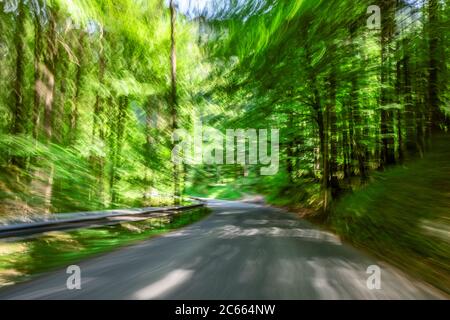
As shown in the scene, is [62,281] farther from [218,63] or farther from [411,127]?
[411,127]

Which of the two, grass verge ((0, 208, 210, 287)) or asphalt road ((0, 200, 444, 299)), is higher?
asphalt road ((0, 200, 444, 299))

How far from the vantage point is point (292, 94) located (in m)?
11.8

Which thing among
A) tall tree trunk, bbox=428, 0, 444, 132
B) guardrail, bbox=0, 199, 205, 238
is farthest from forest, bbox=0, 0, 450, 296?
guardrail, bbox=0, 199, 205, 238

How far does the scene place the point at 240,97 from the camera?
480 inches

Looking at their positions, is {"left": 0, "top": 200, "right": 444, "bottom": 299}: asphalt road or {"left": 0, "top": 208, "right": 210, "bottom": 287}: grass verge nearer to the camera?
{"left": 0, "top": 200, "right": 444, "bottom": 299}: asphalt road

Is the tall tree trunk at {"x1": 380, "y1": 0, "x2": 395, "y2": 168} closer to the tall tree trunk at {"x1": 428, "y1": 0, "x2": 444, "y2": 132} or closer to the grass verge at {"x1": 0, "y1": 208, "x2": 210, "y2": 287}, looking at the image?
the tall tree trunk at {"x1": 428, "y1": 0, "x2": 444, "y2": 132}

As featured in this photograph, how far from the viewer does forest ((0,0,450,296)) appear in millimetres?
6852

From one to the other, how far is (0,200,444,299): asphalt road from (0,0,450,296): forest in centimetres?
104

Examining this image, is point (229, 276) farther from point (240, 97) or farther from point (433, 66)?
point (240, 97)

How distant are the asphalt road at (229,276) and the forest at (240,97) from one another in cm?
104

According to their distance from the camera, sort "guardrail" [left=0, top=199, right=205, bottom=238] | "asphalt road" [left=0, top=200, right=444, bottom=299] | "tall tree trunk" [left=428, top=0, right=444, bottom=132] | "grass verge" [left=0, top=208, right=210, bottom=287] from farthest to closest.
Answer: "tall tree trunk" [left=428, top=0, right=444, bottom=132], "guardrail" [left=0, top=199, right=205, bottom=238], "grass verge" [left=0, top=208, right=210, bottom=287], "asphalt road" [left=0, top=200, right=444, bottom=299]

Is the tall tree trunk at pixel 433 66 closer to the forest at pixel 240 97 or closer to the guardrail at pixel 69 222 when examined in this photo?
the forest at pixel 240 97

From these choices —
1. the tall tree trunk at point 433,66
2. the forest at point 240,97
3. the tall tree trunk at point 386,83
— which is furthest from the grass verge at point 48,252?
the tall tree trunk at point 433,66

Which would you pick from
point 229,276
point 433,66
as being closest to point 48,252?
point 229,276
